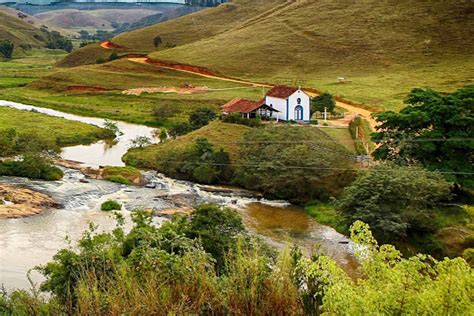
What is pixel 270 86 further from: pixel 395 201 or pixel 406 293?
pixel 406 293

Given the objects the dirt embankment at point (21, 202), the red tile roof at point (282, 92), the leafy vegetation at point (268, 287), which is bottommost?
the dirt embankment at point (21, 202)

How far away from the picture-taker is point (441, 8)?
88.9m

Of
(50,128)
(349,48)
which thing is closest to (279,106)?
(50,128)

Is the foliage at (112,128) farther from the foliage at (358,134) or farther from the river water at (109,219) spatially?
the foliage at (358,134)

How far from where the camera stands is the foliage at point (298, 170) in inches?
1209

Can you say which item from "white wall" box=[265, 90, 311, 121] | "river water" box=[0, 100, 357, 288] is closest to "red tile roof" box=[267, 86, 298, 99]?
"white wall" box=[265, 90, 311, 121]

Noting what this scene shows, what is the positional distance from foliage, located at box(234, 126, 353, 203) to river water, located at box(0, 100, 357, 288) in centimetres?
111

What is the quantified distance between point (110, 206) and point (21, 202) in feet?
15.2

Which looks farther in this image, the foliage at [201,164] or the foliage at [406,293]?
the foliage at [201,164]

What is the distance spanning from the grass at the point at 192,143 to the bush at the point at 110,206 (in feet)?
30.2

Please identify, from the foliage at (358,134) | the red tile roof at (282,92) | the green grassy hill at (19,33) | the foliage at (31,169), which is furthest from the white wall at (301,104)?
the green grassy hill at (19,33)

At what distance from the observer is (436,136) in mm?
26828

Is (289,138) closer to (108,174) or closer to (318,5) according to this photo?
(108,174)

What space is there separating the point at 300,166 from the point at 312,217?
341 centimetres
